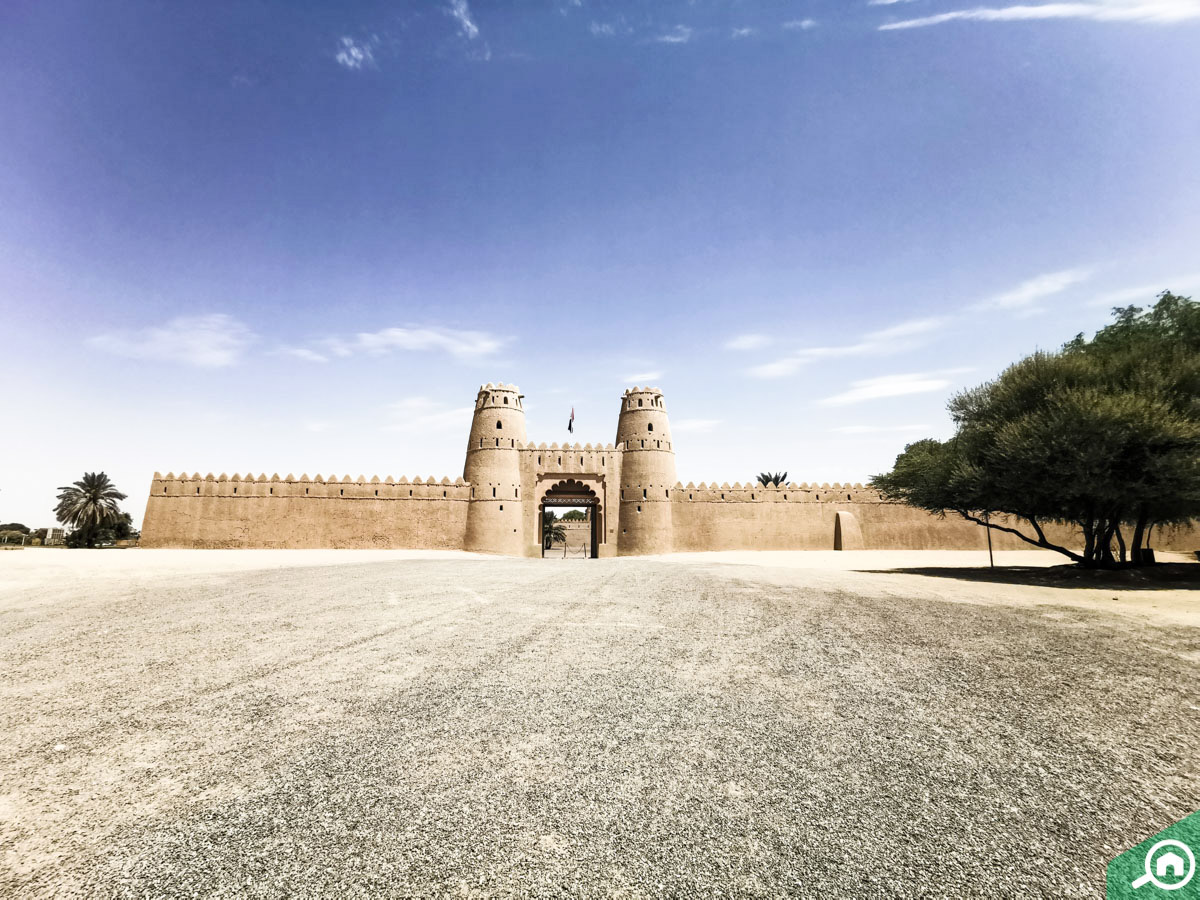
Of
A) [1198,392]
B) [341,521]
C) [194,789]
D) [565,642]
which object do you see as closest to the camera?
[194,789]

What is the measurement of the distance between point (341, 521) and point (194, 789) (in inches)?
1314

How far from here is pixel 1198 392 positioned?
17562 millimetres

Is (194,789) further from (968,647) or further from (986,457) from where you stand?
(986,457)

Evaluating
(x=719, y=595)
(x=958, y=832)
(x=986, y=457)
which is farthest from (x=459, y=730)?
(x=986, y=457)

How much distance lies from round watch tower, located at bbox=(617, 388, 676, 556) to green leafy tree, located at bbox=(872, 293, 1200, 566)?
1634 centimetres

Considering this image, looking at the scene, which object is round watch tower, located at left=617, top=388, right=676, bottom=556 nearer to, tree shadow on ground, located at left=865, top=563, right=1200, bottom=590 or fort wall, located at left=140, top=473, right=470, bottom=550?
fort wall, located at left=140, top=473, right=470, bottom=550

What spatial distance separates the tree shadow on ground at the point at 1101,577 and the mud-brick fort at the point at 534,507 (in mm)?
17303

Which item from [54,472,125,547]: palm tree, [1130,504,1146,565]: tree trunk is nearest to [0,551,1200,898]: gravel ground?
[1130,504,1146,565]: tree trunk

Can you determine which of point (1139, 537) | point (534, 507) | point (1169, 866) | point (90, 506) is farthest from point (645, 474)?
point (90, 506)

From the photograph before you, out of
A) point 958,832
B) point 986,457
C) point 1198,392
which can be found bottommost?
point 958,832

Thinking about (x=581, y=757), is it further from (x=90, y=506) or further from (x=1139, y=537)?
(x=90, y=506)

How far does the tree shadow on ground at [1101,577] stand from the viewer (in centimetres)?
1594

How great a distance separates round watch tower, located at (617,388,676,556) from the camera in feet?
118

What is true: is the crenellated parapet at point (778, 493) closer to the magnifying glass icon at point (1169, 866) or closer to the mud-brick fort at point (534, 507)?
the mud-brick fort at point (534, 507)
